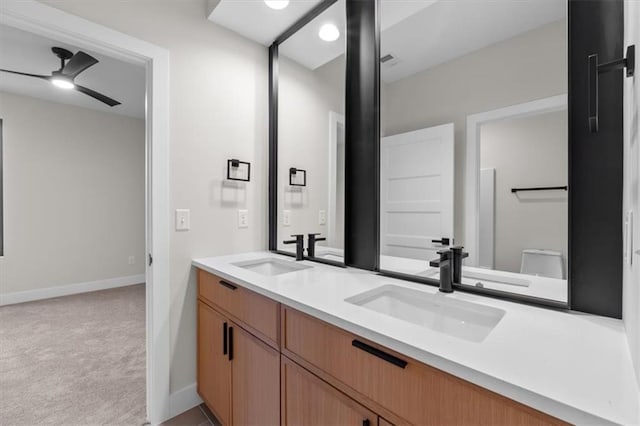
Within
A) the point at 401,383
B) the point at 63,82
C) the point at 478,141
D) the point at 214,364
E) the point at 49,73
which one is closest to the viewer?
the point at 401,383

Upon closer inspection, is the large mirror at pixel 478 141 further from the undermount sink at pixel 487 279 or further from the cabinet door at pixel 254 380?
the cabinet door at pixel 254 380

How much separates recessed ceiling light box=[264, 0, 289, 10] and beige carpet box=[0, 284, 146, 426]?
2.54 meters

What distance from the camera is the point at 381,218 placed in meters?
1.47

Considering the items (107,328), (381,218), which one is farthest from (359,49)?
(107,328)

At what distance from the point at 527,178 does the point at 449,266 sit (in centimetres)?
42

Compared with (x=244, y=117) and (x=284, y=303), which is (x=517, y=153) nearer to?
(x=284, y=303)

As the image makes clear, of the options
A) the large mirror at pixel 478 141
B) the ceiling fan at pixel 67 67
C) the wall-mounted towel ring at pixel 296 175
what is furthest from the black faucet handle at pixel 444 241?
the ceiling fan at pixel 67 67

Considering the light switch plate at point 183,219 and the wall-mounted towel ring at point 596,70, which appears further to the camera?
the light switch plate at point 183,219

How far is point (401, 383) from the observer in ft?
2.35

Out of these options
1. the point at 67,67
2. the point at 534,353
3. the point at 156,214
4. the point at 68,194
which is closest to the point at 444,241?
the point at 534,353

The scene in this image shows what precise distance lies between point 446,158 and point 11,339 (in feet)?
12.5

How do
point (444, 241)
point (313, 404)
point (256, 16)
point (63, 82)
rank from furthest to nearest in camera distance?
point (63, 82) < point (256, 16) < point (444, 241) < point (313, 404)

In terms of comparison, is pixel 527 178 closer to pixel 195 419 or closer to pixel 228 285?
pixel 228 285

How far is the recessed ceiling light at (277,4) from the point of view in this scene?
66.9 inches
